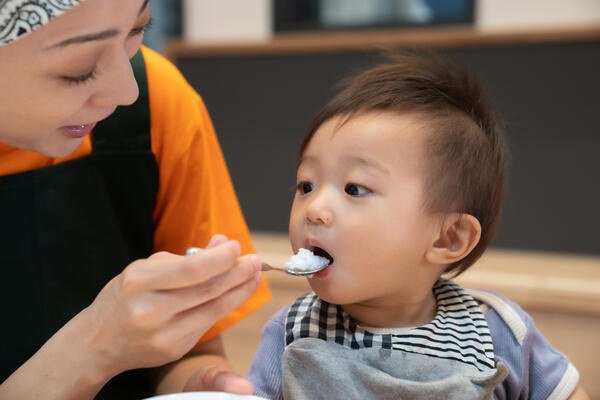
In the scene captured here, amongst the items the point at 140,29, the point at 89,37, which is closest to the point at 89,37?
the point at 89,37

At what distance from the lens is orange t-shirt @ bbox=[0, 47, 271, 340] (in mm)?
1024

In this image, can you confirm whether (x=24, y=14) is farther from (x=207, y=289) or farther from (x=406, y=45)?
(x=406, y=45)

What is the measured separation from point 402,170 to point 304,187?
0.49 ft

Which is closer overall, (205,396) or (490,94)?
(205,396)

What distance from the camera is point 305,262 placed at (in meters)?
0.82

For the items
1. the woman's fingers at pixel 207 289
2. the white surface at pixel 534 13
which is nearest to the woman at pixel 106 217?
the woman's fingers at pixel 207 289

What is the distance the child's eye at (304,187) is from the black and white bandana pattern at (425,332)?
0.55ft

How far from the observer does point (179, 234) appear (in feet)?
3.59

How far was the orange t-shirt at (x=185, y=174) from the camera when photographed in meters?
1.02

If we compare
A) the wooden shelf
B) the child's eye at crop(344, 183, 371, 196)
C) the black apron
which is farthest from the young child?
the wooden shelf

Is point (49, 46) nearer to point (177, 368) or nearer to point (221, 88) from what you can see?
point (177, 368)

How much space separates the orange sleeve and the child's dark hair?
214 mm

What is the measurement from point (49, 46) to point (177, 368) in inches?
22.6

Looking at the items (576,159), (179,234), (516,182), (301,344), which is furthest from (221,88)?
(301,344)
